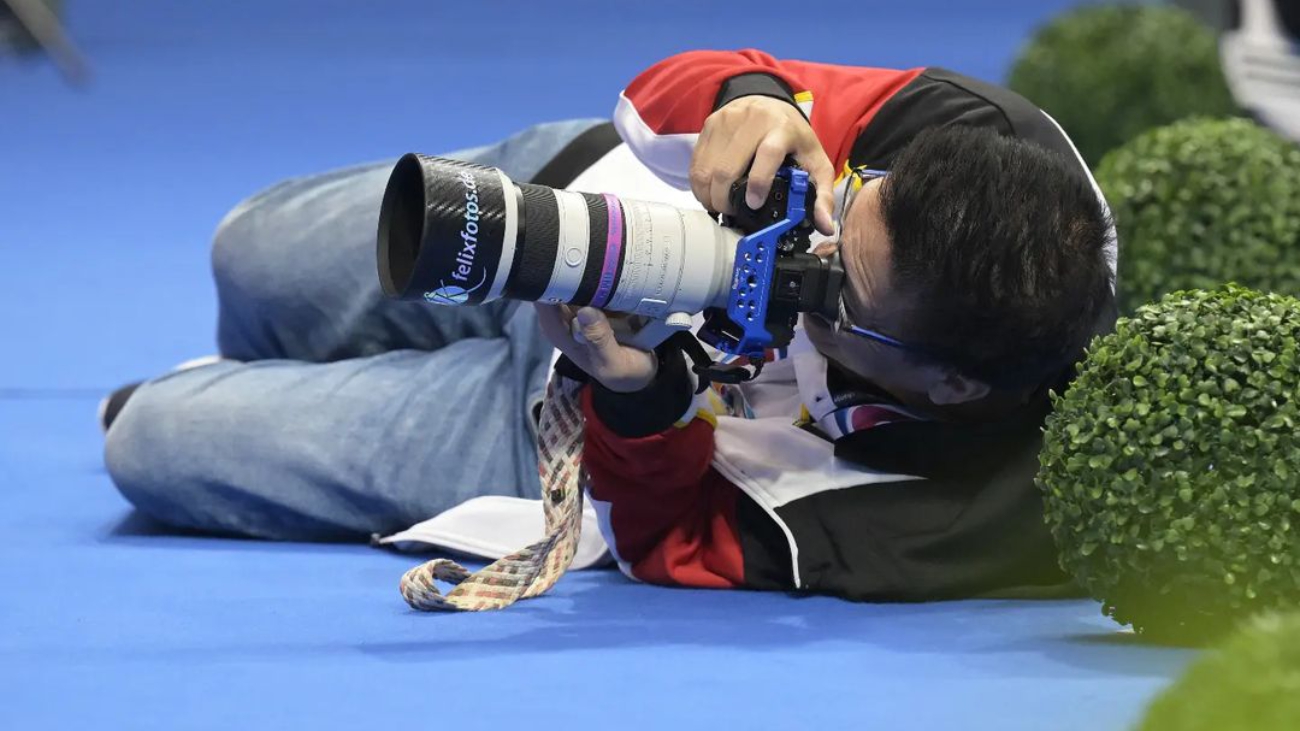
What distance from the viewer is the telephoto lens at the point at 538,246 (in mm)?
1928

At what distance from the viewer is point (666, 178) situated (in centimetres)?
241

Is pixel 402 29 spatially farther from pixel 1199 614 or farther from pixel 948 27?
pixel 1199 614

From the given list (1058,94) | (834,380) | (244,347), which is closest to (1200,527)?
(834,380)

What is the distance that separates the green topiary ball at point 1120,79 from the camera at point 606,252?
289cm

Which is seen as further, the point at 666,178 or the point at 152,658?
the point at 666,178

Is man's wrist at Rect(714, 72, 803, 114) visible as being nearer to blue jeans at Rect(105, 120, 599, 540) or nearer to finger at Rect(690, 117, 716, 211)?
finger at Rect(690, 117, 716, 211)

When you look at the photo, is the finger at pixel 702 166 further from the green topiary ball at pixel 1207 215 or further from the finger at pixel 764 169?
the green topiary ball at pixel 1207 215

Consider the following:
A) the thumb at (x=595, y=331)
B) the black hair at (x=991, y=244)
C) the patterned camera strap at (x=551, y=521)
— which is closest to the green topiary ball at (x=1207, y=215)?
the black hair at (x=991, y=244)

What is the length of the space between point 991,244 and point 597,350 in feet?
1.40

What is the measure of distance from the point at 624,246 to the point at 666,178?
17.4 inches

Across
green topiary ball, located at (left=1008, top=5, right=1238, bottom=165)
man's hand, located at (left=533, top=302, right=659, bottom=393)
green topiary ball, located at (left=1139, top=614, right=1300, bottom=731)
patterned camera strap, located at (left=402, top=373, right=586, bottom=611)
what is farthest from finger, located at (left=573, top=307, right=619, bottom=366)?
green topiary ball, located at (left=1008, top=5, right=1238, bottom=165)

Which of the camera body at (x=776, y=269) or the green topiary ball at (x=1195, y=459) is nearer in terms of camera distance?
the green topiary ball at (x=1195, y=459)

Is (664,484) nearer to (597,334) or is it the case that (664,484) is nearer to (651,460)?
(651,460)

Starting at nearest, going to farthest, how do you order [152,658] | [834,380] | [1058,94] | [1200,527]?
[1200,527] < [152,658] < [834,380] < [1058,94]
